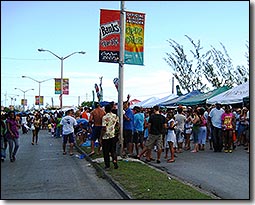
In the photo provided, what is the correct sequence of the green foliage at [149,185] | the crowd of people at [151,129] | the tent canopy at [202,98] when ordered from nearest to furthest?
the green foliage at [149,185]
the crowd of people at [151,129]
the tent canopy at [202,98]

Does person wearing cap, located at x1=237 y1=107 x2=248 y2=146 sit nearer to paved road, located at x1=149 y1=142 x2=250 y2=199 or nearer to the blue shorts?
paved road, located at x1=149 y1=142 x2=250 y2=199

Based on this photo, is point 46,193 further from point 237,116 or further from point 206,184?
point 237,116

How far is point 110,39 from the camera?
9742 mm

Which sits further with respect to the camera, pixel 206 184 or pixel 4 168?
pixel 206 184

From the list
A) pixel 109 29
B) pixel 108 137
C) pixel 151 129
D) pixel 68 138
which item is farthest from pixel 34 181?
pixel 68 138

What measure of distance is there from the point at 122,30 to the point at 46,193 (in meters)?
4.99

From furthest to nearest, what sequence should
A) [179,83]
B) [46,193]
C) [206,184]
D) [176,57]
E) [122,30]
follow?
[179,83] < [176,57] < [122,30] < [206,184] < [46,193]

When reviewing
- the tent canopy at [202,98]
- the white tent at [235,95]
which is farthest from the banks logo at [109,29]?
the tent canopy at [202,98]

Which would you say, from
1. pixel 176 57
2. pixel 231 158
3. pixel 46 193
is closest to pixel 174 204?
pixel 46 193

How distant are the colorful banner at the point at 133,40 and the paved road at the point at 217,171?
252 centimetres

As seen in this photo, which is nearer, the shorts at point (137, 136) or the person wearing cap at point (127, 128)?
the person wearing cap at point (127, 128)

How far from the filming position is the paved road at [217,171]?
7.27 metres

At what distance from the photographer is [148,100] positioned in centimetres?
2909

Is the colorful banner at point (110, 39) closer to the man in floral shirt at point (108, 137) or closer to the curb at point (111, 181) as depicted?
the man in floral shirt at point (108, 137)
